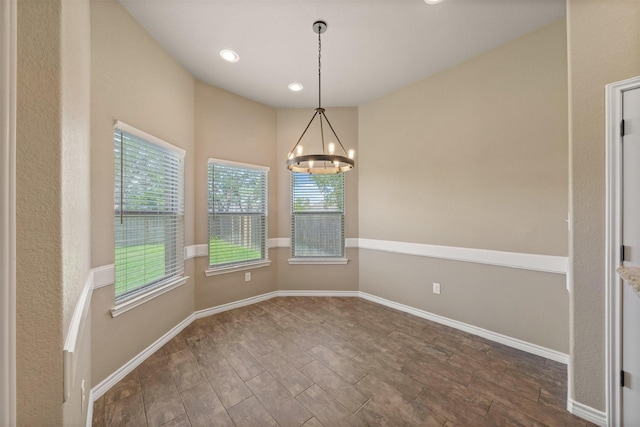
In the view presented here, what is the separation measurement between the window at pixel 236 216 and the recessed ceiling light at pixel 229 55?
1.18m

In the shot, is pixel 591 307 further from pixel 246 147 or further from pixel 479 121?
pixel 246 147

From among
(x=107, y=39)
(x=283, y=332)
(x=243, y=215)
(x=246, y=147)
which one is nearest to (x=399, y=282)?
(x=283, y=332)

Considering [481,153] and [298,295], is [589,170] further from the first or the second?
[298,295]

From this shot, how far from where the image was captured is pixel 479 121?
8.79ft

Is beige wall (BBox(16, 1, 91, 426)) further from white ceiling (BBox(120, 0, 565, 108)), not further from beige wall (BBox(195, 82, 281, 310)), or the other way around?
beige wall (BBox(195, 82, 281, 310))

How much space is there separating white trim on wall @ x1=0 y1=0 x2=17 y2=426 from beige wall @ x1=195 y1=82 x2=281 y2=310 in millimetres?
2641

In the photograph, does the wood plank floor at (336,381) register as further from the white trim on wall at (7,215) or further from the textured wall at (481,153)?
the white trim on wall at (7,215)

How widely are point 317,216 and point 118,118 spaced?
261 centimetres

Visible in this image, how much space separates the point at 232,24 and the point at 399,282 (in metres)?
3.46

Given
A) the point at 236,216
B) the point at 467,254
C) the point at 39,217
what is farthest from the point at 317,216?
the point at 39,217

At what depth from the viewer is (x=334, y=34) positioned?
7.68 ft

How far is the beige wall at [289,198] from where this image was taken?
3.86 metres

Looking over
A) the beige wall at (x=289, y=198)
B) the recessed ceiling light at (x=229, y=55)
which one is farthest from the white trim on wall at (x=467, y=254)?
the recessed ceiling light at (x=229, y=55)

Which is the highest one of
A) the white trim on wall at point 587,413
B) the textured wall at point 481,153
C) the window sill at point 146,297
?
the textured wall at point 481,153
